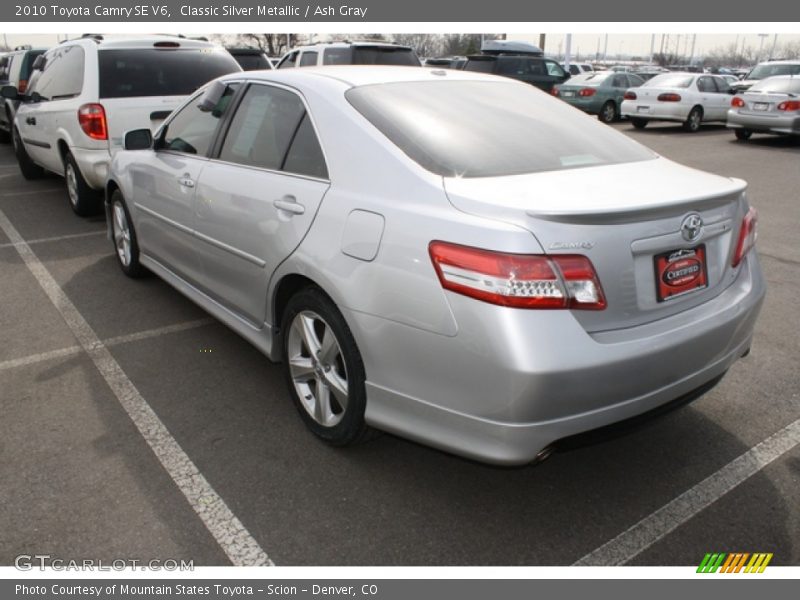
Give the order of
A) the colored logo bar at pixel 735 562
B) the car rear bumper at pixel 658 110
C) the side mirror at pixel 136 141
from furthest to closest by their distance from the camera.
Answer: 1. the car rear bumper at pixel 658 110
2. the side mirror at pixel 136 141
3. the colored logo bar at pixel 735 562

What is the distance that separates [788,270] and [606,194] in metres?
4.24

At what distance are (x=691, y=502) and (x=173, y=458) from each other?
2.22 metres

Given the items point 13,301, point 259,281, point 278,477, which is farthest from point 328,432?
point 13,301

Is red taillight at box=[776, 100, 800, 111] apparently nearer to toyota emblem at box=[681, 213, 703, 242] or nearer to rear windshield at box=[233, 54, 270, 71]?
rear windshield at box=[233, 54, 270, 71]

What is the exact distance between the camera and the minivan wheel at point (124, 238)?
5.20 metres

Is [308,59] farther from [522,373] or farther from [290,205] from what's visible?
[522,373]

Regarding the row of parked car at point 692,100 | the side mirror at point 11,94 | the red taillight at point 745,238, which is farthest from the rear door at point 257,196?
the row of parked car at point 692,100

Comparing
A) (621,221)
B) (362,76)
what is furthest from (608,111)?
(621,221)

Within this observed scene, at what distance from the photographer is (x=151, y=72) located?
694 centimetres

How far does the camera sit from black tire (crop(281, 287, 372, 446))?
9.15ft

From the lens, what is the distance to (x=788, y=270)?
583 cm

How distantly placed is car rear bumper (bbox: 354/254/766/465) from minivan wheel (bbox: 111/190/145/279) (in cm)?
315

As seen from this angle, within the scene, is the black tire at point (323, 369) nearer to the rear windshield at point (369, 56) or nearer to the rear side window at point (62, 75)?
the rear side window at point (62, 75)

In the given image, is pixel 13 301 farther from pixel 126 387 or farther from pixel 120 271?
pixel 126 387
